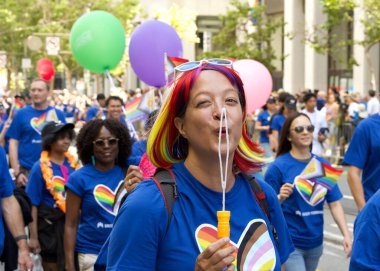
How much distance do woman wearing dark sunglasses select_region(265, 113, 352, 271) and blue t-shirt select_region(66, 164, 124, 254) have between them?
1.32 meters

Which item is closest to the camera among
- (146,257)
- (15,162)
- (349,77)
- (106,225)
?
(146,257)

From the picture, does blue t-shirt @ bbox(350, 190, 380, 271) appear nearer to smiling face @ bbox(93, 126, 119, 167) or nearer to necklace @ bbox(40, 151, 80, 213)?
smiling face @ bbox(93, 126, 119, 167)

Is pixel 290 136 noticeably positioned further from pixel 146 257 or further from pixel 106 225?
pixel 146 257

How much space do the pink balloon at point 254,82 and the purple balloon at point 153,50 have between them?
2.07 meters

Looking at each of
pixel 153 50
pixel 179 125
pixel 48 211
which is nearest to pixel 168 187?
pixel 179 125

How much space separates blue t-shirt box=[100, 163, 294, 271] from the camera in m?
2.67

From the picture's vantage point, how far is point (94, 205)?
5906mm

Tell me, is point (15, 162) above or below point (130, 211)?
below

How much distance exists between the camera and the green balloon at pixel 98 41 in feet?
34.3

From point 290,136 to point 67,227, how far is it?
207cm

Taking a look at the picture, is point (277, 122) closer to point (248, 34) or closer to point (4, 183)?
point (4, 183)

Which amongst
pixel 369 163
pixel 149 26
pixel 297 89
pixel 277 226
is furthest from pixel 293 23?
pixel 277 226

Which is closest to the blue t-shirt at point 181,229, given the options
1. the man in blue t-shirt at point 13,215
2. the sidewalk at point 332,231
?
the man in blue t-shirt at point 13,215

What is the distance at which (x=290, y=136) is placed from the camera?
701 cm
